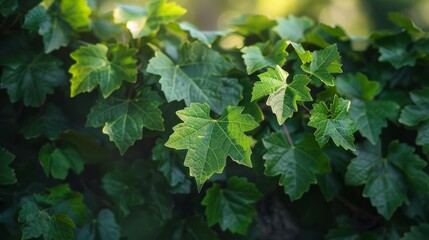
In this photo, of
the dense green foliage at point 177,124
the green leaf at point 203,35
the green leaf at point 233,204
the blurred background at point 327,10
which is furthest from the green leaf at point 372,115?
the blurred background at point 327,10

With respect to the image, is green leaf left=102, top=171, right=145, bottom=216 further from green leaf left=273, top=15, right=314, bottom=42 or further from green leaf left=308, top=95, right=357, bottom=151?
green leaf left=273, top=15, right=314, bottom=42

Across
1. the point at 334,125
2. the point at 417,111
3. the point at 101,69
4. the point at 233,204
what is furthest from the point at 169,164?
the point at 417,111

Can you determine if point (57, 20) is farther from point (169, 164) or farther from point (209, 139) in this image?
point (209, 139)

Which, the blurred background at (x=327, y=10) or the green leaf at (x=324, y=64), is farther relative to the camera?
the blurred background at (x=327, y=10)

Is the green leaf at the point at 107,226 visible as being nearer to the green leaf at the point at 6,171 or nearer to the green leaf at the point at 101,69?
the green leaf at the point at 6,171

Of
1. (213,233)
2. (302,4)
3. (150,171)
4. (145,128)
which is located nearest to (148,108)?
(145,128)

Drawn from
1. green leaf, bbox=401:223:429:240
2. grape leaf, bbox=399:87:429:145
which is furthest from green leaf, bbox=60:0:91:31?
green leaf, bbox=401:223:429:240
